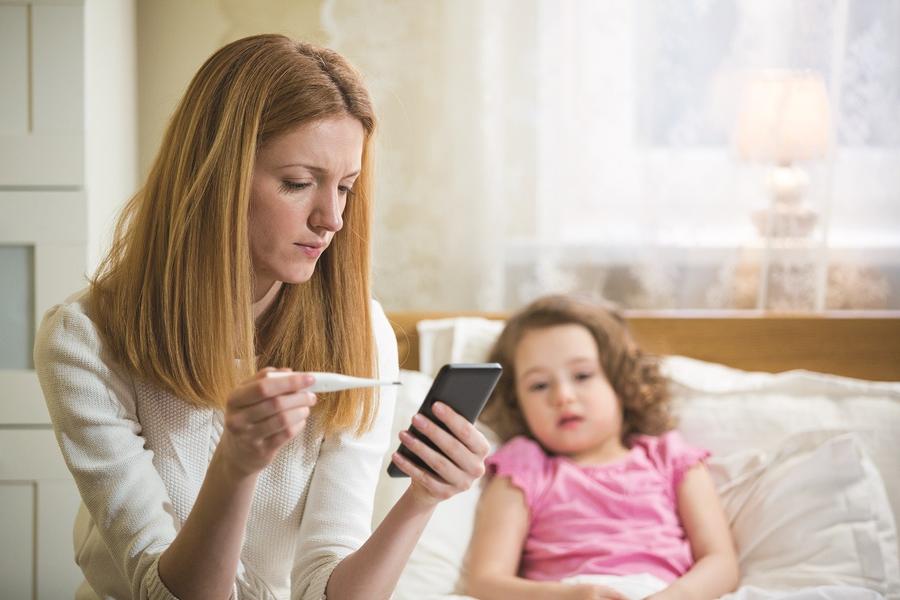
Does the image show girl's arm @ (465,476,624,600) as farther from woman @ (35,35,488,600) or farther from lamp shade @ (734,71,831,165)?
lamp shade @ (734,71,831,165)

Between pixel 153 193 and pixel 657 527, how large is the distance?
0.94m

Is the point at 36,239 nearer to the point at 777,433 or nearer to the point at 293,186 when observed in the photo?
the point at 293,186

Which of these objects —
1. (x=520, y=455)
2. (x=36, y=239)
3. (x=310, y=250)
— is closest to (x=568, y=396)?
(x=520, y=455)

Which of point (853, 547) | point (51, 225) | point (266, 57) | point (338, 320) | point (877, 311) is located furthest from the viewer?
point (877, 311)

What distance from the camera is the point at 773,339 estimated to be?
6.77 ft

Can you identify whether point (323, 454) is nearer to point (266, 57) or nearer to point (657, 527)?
point (266, 57)

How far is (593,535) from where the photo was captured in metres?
1.57

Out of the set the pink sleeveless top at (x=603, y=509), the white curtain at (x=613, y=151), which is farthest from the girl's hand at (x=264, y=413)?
the white curtain at (x=613, y=151)

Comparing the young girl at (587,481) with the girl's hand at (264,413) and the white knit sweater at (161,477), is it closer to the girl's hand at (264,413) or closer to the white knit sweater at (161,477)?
the white knit sweater at (161,477)

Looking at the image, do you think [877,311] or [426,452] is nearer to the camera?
[426,452]

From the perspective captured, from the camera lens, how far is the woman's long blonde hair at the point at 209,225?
1.11m

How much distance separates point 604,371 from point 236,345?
82cm

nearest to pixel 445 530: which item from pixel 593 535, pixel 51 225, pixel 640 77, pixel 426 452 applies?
pixel 593 535

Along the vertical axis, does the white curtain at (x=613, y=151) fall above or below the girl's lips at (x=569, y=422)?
above
